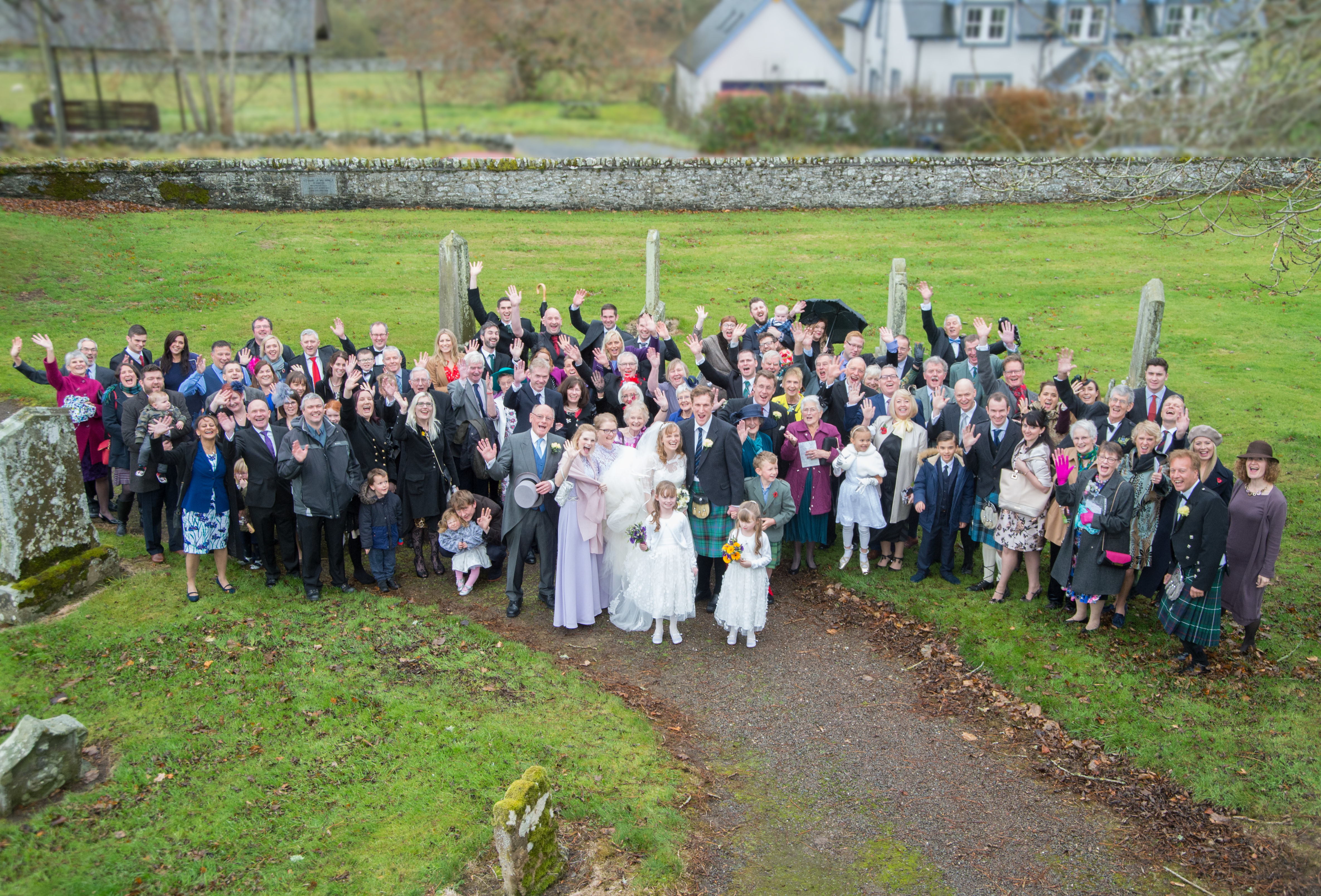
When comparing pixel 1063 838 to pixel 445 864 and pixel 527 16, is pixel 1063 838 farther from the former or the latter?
pixel 527 16

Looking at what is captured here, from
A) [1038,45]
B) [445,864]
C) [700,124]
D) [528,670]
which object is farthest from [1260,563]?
[1038,45]

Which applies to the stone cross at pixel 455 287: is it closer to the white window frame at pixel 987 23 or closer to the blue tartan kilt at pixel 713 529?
the blue tartan kilt at pixel 713 529

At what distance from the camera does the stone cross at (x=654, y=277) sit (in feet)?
51.2

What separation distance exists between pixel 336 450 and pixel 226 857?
4236mm

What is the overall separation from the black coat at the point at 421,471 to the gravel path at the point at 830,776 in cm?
104

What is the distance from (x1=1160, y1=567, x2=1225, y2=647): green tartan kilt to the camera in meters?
8.27

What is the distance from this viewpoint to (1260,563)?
8188 millimetres

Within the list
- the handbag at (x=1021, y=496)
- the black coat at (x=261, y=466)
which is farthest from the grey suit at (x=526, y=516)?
the handbag at (x=1021, y=496)

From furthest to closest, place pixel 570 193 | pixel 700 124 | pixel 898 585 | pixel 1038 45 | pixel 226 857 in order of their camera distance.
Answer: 1. pixel 1038 45
2. pixel 700 124
3. pixel 570 193
4. pixel 898 585
5. pixel 226 857

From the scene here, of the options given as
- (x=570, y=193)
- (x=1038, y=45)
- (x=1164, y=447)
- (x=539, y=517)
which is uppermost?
(x=1038, y=45)

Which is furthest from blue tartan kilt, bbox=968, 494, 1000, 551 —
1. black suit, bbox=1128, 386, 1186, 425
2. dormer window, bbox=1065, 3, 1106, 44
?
dormer window, bbox=1065, 3, 1106, 44

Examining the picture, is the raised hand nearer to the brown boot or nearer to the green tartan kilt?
the green tartan kilt

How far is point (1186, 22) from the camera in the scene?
15.2 feet

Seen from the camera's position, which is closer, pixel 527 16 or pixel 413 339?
pixel 413 339
